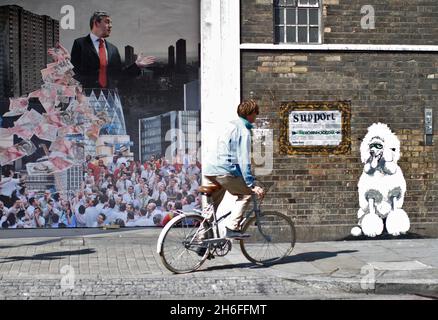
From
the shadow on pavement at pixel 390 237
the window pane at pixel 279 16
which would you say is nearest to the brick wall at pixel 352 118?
the shadow on pavement at pixel 390 237

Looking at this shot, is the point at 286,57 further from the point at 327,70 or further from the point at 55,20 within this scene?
the point at 55,20

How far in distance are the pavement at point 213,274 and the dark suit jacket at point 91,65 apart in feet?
7.78

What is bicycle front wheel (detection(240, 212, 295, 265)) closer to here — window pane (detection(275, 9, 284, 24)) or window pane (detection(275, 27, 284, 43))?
window pane (detection(275, 27, 284, 43))

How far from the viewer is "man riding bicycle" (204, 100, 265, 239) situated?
8148 mm

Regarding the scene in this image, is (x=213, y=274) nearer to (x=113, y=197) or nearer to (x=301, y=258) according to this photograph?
(x=301, y=258)

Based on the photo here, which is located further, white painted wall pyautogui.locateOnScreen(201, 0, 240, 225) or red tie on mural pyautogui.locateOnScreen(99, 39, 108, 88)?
red tie on mural pyautogui.locateOnScreen(99, 39, 108, 88)

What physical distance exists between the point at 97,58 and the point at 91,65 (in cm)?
14

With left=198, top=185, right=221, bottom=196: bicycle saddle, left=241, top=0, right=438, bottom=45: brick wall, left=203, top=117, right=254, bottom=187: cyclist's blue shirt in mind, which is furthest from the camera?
left=241, top=0, right=438, bottom=45: brick wall

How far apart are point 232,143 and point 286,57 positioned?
275 centimetres

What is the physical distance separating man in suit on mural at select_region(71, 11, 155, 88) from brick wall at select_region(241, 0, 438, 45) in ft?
6.46

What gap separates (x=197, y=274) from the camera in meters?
8.21

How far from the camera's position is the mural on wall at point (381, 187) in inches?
420

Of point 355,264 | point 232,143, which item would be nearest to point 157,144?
point 232,143

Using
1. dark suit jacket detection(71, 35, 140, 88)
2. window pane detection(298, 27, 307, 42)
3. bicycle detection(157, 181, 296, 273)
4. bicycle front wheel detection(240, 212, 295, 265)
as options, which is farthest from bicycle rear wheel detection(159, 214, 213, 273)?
window pane detection(298, 27, 307, 42)
